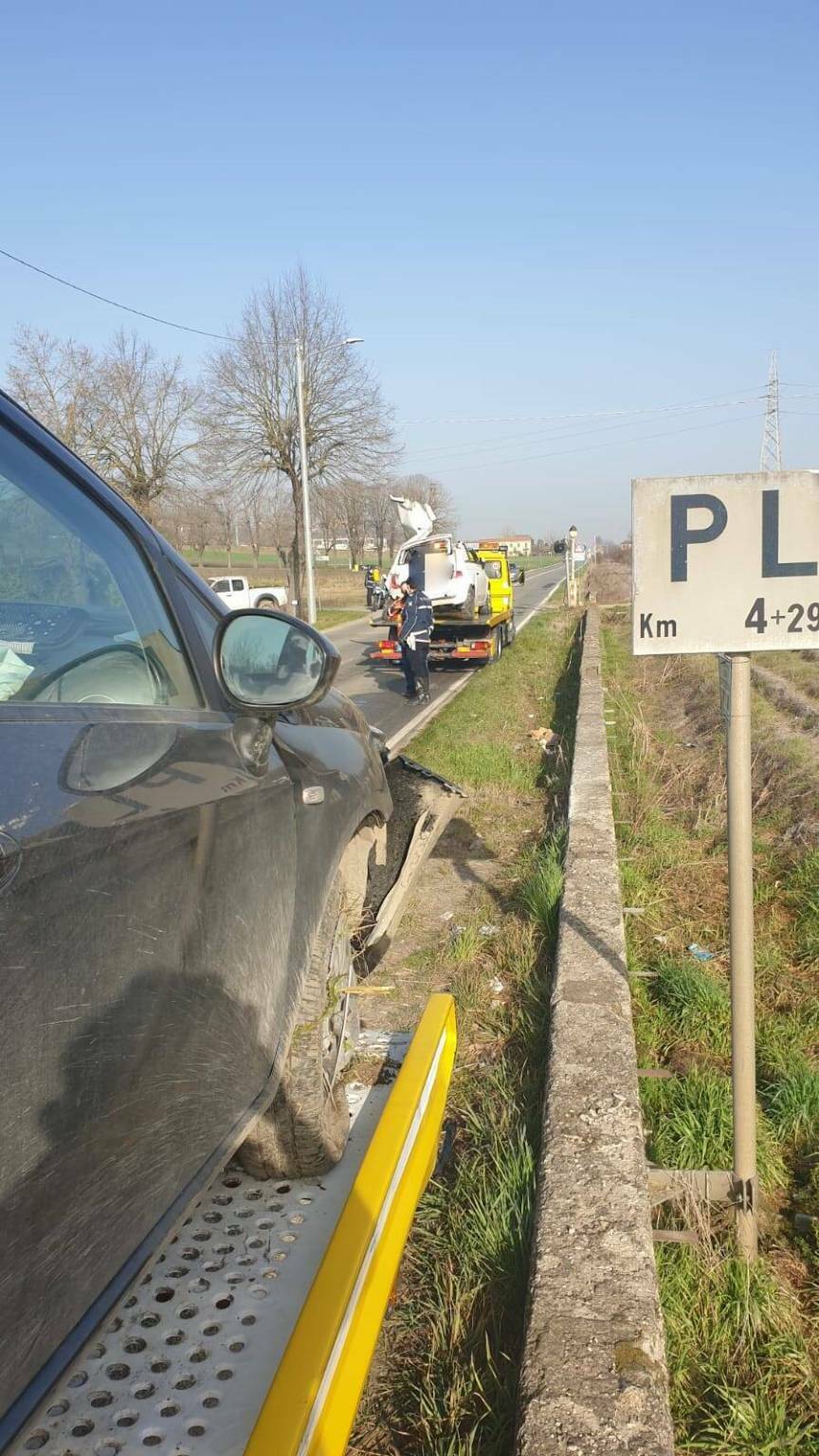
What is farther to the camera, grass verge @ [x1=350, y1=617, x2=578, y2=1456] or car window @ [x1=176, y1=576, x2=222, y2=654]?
car window @ [x1=176, y1=576, x2=222, y2=654]

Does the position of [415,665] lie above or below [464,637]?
below

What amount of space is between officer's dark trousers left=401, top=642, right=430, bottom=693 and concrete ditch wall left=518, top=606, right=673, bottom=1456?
9.97 m

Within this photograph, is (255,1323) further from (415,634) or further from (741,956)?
(415,634)

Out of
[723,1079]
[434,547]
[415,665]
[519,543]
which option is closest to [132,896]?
[723,1079]

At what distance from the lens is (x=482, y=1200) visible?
9.57ft

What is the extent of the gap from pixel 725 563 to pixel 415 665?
456 inches

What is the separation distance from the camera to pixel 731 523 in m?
2.76

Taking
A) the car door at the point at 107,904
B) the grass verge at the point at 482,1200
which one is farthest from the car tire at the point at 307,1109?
the grass verge at the point at 482,1200

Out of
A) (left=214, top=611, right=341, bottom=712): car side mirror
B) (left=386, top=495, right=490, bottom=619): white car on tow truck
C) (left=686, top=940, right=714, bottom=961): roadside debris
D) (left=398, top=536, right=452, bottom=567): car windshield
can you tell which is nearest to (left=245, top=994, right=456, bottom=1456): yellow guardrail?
(left=214, top=611, right=341, bottom=712): car side mirror

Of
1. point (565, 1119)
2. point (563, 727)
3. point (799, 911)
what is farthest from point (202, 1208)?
point (563, 727)

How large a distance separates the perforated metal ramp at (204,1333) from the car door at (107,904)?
0.56ft

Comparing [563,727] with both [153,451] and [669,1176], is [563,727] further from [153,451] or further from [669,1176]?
[153,451]

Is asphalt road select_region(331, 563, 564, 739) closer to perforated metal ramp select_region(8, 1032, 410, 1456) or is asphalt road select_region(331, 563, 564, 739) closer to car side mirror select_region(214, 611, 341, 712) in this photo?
car side mirror select_region(214, 611, 341, 712)

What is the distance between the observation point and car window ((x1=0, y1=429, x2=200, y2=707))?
1750 millimetres
